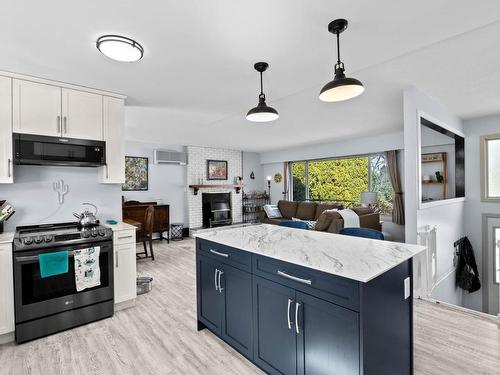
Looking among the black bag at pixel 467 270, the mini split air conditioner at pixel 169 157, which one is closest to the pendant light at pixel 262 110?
the black bag at pixel 467 270

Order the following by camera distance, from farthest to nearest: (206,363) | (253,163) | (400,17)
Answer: (253,163) < (206,363) < (400,17)

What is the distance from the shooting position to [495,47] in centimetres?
232

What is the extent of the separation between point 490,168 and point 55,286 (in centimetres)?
667

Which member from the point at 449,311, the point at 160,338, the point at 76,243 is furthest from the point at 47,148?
the point at 449,311

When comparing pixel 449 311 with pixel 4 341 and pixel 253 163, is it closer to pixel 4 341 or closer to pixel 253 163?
pixel 4 341

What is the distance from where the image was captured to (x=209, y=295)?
238cm

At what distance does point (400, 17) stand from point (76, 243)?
3.44m

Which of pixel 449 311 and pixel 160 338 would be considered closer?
pixel 160 338

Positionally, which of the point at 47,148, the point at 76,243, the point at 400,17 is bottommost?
the point at 76,243

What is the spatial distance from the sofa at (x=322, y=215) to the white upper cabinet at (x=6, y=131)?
404cm

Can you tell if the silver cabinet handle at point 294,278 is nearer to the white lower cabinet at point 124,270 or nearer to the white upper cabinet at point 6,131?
the white lower cabinet at point 124,270

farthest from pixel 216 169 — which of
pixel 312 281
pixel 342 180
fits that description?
pixel 312 281

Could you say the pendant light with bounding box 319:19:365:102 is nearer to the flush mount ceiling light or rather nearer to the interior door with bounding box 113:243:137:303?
the flush mount ceiling light

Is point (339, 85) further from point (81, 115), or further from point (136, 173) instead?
point (136, 173)
